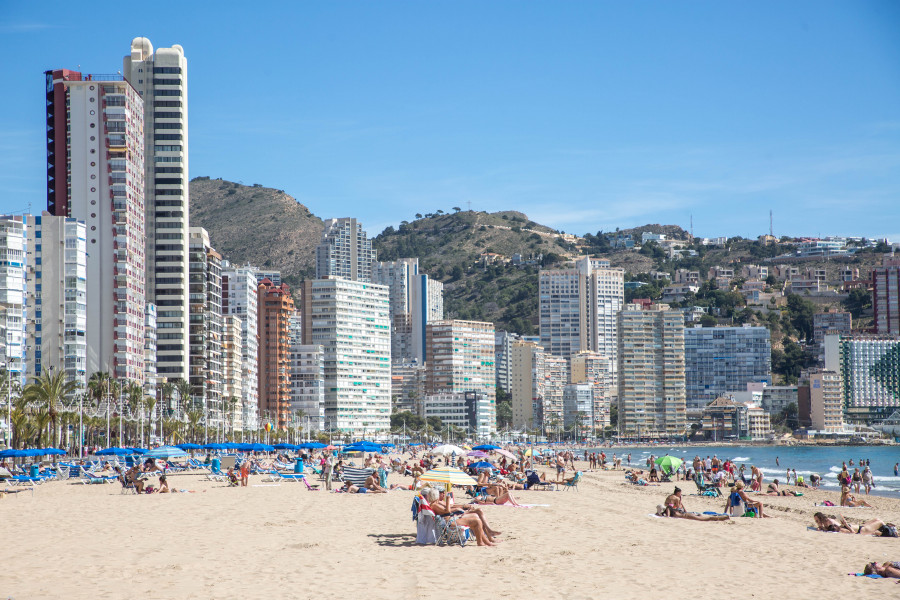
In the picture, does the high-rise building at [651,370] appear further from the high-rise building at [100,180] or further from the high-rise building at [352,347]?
the high-rise building at [100,180]

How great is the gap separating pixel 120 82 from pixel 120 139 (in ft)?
17.7

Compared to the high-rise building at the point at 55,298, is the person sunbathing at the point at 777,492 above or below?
below

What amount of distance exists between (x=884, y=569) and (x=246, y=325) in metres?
131

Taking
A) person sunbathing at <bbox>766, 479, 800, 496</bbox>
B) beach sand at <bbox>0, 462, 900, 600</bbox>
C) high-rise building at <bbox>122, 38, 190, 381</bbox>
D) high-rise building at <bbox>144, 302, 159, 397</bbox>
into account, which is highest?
high-rise building at <bbox>122, 38, 190, 381</bbox>

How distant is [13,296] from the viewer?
254ft

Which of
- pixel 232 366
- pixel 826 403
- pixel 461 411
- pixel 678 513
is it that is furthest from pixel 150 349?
pixel 826 403

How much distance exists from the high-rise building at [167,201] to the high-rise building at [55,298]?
17958 mm

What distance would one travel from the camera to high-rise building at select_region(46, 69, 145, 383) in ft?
309

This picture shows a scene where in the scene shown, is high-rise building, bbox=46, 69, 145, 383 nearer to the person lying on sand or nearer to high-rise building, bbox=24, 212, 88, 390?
high-rise building, bbox=24, 212, 88, 390

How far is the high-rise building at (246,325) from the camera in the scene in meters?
140

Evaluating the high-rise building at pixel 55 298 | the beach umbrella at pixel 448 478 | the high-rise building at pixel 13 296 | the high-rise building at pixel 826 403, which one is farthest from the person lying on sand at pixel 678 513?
the high-rise building at pixel 826 403

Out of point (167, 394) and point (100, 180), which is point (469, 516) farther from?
point (167, 394)

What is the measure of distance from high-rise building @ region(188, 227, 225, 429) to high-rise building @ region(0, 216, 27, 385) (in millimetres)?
34570

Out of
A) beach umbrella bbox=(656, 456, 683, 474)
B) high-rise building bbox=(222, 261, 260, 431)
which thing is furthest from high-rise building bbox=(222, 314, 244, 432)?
beach umbrella bbox=(656, 456, 683, 474)
